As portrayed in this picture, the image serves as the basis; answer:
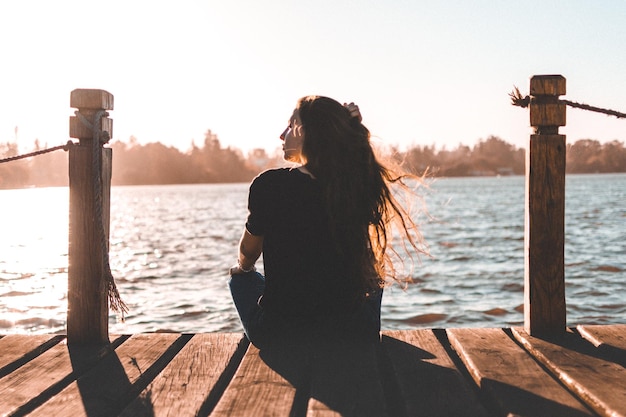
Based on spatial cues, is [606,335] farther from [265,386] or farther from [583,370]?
[265,386]

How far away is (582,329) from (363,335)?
1.37 m

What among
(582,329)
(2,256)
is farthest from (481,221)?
(582,329)

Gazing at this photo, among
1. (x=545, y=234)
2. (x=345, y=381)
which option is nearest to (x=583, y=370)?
(x=545, y=234)

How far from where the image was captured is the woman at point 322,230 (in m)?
3.59

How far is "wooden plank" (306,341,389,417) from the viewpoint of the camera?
9.56ft

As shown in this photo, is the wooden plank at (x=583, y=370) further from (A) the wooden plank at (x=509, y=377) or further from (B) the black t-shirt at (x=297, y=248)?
(B) the black t-shirt at (x=297, y=248)

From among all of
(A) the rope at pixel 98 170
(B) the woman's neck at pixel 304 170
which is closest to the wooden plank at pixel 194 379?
(A) the rope at pixel 98 170

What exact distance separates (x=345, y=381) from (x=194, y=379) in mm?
723

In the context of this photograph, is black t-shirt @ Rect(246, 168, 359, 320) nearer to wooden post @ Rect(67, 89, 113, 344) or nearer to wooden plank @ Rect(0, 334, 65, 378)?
wooden post @ Rect(67, 89, 113, 344)

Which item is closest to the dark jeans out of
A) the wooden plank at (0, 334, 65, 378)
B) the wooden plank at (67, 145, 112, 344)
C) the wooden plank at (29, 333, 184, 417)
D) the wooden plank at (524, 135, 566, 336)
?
the wooden plank at (29, 333, 184, 417)

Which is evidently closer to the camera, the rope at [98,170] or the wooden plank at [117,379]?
the wooden plank at [117,379]

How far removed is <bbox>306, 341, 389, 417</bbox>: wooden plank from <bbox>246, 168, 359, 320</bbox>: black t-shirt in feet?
0.71

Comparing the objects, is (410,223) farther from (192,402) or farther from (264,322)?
(192,402)

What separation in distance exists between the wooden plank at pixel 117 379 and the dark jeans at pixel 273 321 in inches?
17.9
